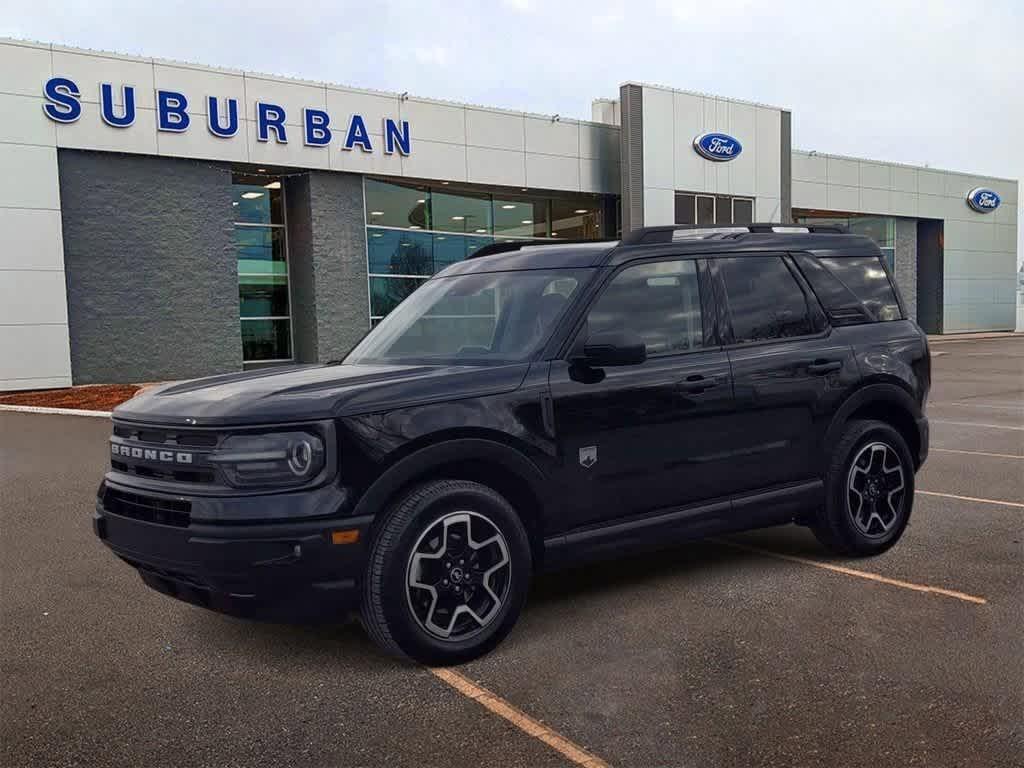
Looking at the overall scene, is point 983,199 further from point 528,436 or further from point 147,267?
point 528,436

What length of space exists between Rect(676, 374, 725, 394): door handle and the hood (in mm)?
915

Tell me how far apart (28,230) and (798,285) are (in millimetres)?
18534

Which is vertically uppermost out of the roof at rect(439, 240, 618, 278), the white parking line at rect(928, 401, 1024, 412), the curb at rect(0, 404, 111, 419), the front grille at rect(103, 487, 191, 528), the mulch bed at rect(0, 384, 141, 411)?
the roof at rect(439, 240, 618, 278)

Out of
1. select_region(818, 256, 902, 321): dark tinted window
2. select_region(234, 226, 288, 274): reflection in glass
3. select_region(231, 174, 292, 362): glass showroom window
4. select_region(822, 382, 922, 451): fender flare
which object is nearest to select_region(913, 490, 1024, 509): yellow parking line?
select_region(822, 382, 922, 451): fender flare

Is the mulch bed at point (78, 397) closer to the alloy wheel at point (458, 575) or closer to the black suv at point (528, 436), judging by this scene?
the black suv at point (528, 436)

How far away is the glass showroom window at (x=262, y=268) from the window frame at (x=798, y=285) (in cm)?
1938

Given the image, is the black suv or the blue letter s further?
the blue letter s

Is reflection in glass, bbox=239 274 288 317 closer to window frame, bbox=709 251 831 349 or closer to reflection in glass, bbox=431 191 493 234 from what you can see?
reflection in glass, bbox=431 191 493 234

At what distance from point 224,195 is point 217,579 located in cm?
1993

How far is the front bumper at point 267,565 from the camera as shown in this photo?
3652mm

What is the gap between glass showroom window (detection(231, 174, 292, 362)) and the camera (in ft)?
76.3

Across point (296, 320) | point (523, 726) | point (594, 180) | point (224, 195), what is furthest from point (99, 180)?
point (523, 726)

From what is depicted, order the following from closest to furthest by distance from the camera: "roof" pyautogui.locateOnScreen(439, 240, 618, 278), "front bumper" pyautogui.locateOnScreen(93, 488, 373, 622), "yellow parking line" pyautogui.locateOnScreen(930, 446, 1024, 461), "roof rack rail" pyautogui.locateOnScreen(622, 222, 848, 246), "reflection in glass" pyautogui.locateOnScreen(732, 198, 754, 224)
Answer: "front bumper" pyautogui.locateOnScreen(93, 488, 373, 622) < "roof" pyautogui.locateOnScreen(439, 240, 618, 278) < "roof rack rail" pyautogui.locateOnScreen(622, 222, 848, 246) < "yellow parking line" pyautogui.locateOnScreen(930, 446, 1024, 461) < "reflection in glass" pyautogui.locateOnScreen(732, 198, 754, 224)

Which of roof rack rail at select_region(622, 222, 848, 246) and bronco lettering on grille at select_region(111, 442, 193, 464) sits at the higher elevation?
roof rack rail at select_region(622, 222, 848, 246)
